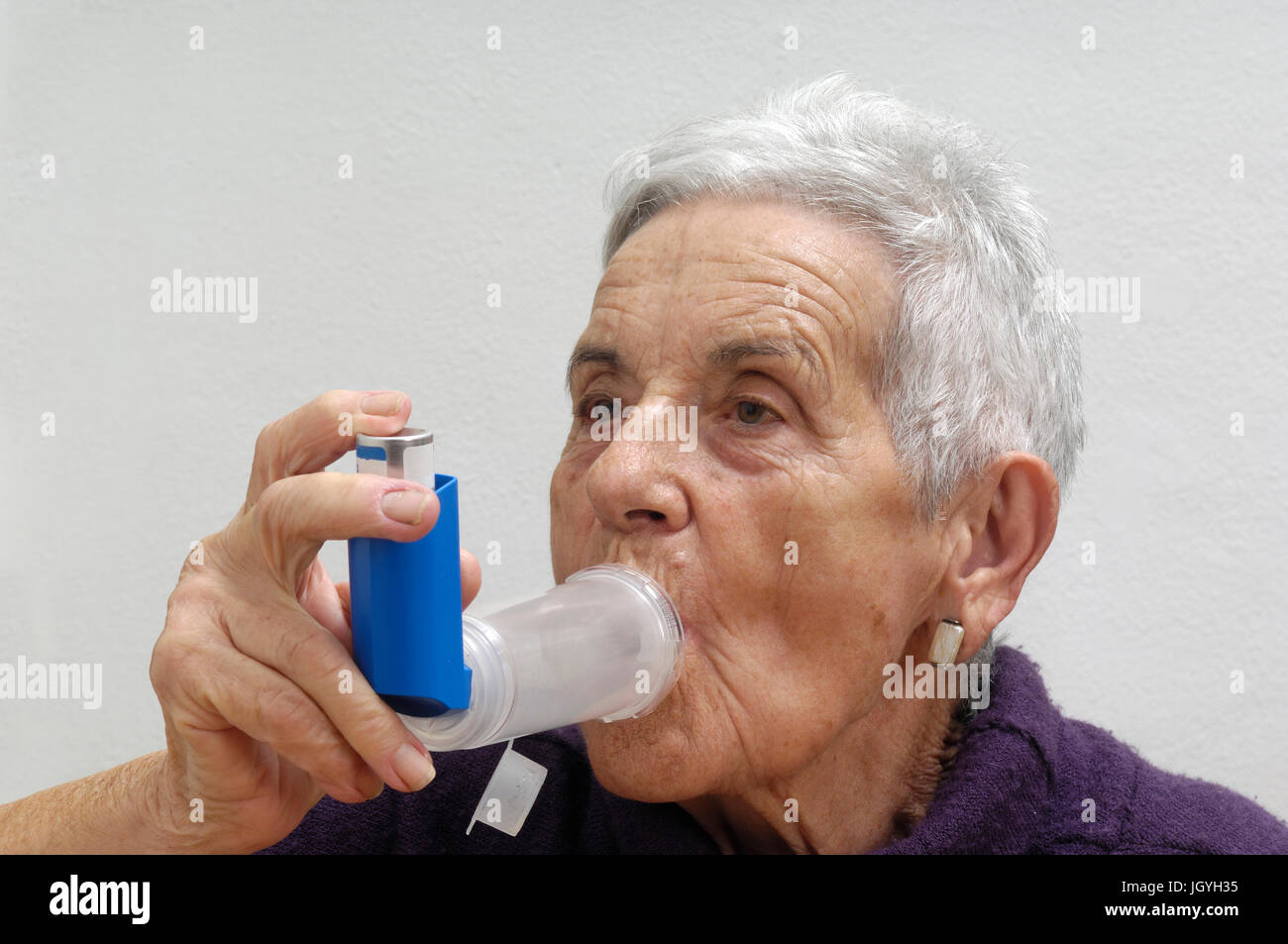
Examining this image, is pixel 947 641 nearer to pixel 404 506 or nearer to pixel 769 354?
pixel 769 354

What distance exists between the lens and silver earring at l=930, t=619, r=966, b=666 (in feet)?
4.68

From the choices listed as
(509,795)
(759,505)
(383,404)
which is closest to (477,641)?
(383,404)

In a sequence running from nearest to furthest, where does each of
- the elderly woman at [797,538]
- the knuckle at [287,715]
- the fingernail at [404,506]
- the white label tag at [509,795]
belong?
1. the fingernail at [404,506]
2. the knuckle at [287,715]
3. the elderly woman at [797,538]
4. the white label tag at [509,795]

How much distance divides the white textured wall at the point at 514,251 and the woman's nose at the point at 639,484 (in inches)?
33.1

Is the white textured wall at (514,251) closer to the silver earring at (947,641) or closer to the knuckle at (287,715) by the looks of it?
the silver earring at (947,641)

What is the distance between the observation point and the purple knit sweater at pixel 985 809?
4.67 feet

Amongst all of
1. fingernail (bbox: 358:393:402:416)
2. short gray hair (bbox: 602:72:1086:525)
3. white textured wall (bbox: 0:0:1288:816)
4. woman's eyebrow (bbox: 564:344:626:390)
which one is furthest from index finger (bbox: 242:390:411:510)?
white textured wall (bbox: 0:0:1288:816)

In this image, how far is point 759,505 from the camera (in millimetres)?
1316

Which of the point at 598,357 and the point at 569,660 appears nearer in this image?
the point at 569,660

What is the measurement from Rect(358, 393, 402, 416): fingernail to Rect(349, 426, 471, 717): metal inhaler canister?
4 centimetres

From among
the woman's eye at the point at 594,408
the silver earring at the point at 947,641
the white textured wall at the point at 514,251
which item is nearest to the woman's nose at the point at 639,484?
the woman's eye at the point at 594,408

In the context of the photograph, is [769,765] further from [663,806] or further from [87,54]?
[87,54]

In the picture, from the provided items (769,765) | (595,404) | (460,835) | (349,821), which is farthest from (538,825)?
(595,404)

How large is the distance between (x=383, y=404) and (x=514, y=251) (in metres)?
1.10
